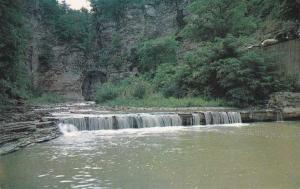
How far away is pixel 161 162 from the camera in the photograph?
1105 cm

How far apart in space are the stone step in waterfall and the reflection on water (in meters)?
2.76

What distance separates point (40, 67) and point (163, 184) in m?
49.0

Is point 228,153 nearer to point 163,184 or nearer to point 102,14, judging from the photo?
point 163,184

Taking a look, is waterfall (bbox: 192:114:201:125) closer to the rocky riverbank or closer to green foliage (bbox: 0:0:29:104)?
the rocky riverbank

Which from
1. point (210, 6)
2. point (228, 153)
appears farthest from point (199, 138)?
point (210, 6)

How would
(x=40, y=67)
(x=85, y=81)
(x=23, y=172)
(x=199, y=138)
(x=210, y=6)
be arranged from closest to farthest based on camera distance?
(x=23, y=172), (x=199, y=138), (x=210, y=6), (x=40, y=67), (x=85, y=81)

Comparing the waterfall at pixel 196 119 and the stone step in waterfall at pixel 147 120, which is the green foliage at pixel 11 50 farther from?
the waterfall at pixel 196 119

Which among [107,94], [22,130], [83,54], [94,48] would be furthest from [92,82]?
[22,130]

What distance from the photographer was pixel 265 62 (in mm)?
27344

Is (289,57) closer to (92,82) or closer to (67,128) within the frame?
(67,128)

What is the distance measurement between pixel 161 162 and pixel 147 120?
968cm

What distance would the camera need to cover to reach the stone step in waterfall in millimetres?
19797

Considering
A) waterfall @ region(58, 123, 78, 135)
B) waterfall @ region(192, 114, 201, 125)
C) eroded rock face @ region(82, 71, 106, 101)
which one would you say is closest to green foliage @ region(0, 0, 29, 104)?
waterfall @ region(58, 123, 78, 135)

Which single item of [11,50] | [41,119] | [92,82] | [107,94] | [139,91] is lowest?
[41,119]
